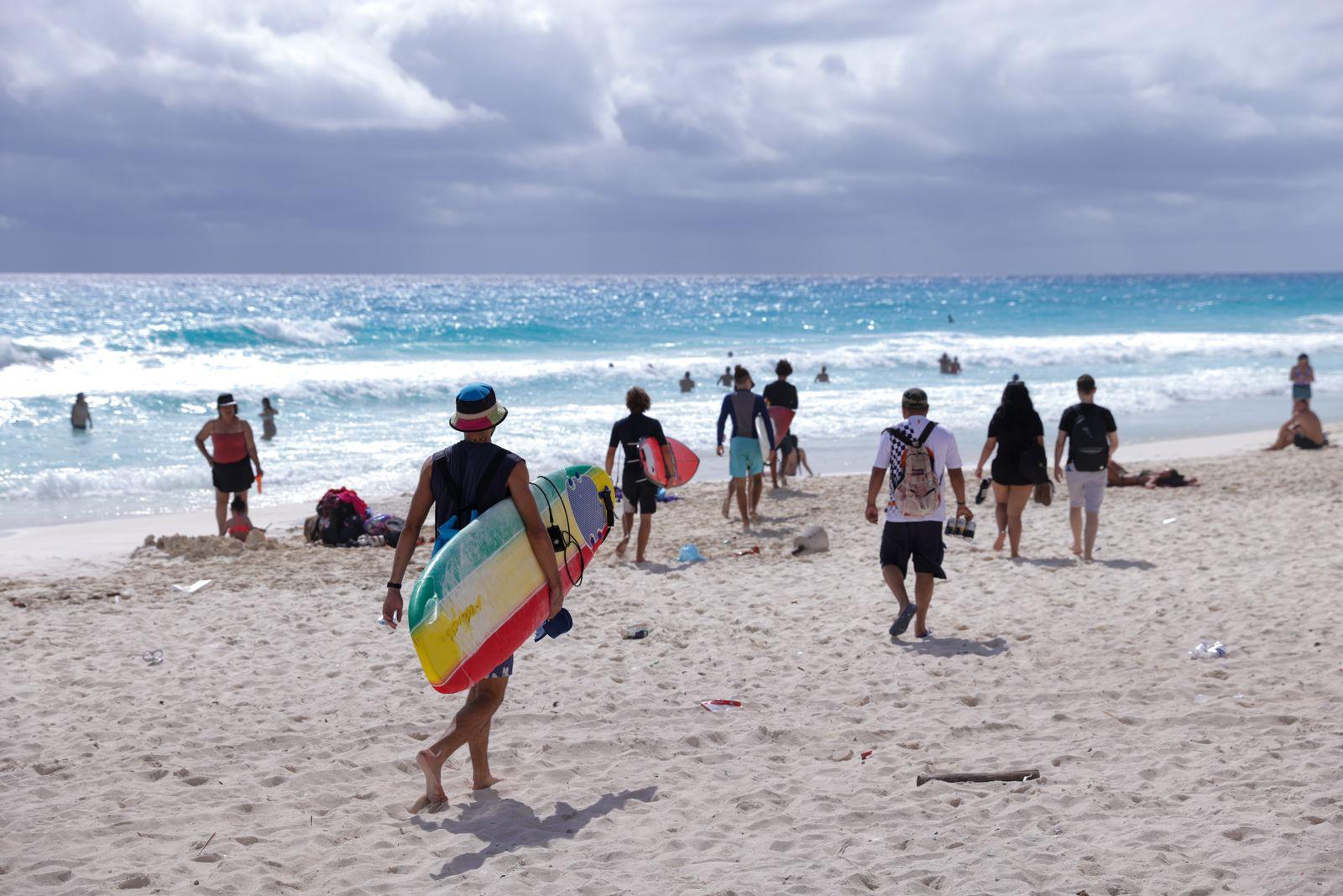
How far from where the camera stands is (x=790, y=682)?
619 centimetres

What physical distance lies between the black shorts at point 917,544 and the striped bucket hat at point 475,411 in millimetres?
3108

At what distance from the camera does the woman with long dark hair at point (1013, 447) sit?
8.52 meters

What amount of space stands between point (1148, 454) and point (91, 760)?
1543 centimetres

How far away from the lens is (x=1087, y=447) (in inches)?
341

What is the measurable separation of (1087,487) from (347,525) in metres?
6.49

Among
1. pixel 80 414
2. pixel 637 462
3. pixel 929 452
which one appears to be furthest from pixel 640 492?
pixel 80 414

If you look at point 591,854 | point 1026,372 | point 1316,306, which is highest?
point 1316,306

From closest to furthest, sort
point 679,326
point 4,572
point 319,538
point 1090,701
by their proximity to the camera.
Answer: point 1090,701, point 4,572, point 319,538, point 679,326

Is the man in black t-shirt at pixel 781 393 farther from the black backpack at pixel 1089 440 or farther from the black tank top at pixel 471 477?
the black tank top at pixel 471 477

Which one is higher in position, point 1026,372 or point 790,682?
point 1026,372

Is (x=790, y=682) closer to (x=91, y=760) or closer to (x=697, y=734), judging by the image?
(x=697, y=734)

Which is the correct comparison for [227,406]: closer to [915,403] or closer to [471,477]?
[915,403]

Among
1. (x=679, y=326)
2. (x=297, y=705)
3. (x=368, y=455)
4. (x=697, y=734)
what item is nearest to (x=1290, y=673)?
(x=697, y=734)

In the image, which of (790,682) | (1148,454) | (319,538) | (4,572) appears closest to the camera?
(790,682)
